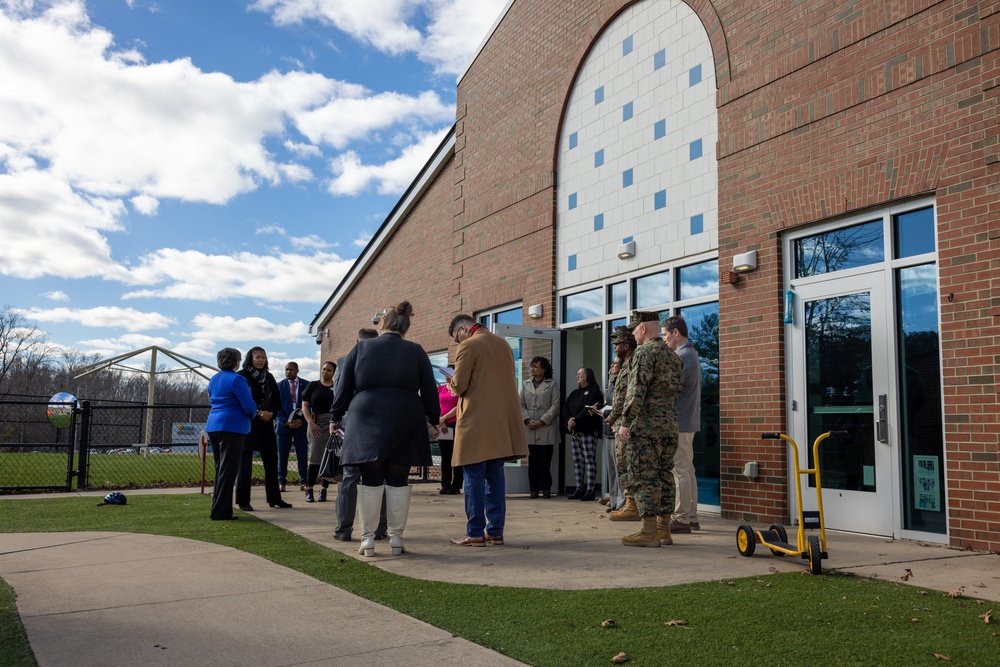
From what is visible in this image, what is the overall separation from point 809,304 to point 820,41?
2521 mm

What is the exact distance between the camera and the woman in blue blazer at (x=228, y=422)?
7.60 meters

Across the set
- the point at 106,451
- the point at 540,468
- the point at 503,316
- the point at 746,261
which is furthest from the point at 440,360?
the point at 746,261

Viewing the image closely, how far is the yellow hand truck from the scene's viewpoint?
4.87 m

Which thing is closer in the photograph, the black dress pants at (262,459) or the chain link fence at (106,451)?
the black dress pants at (262,459)

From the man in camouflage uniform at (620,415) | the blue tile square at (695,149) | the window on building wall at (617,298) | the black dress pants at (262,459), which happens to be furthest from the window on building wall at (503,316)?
the black dress pants at (262,459)

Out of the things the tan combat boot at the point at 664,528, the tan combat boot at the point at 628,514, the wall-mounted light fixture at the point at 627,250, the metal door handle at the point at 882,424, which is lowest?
the tan combat boot at the point at 628,514

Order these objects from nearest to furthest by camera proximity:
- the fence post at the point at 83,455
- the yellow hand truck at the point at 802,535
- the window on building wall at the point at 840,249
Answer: the yellow hand truck at the point at 802,535 < the window on building wall at the point at 840,249 < the fence post at the point at 83,455

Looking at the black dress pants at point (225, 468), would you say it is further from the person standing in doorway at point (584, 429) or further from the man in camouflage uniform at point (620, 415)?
the person standing in doorway at point (584, 429)

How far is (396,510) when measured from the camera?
18.6 ft

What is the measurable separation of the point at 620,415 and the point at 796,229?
2.58 metres

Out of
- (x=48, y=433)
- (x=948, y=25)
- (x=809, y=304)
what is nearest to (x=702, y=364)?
(x=809, y=304)

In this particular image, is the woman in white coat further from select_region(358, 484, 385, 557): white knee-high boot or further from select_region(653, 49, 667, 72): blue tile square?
select_region(358, 484, 385, 557): white knee-high boot

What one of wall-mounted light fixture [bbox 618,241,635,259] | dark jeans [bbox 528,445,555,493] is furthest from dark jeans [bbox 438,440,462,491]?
wall-mounted light fixture [bbox 618,241,635,259]

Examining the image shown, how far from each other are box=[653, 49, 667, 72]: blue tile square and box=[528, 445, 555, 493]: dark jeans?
514 centimetres
